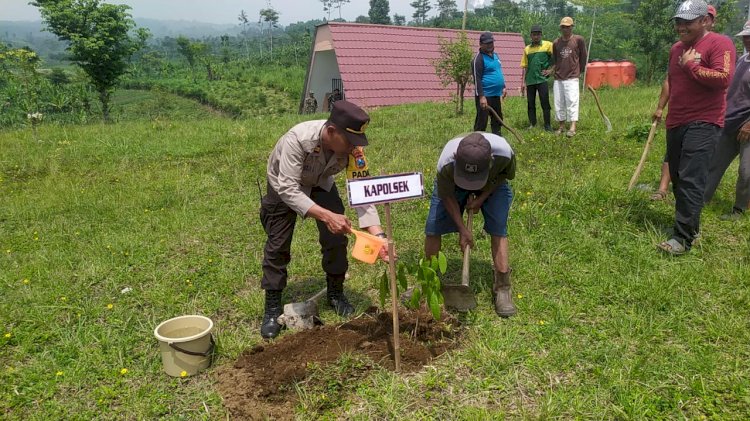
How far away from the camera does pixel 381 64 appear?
16.6 meters

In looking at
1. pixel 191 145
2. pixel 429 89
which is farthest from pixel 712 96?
pixel 429 89

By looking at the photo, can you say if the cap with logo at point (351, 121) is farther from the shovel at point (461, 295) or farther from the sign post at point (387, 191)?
the shovel at point (461, 295)

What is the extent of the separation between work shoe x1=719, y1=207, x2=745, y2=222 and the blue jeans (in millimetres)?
2525

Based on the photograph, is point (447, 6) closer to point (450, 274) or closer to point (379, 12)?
point (379, 12)

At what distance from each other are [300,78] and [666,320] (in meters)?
28.1

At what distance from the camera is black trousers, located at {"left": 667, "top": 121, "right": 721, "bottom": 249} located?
377 cm

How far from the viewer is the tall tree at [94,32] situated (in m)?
16.5

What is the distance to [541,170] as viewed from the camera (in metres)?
6.13

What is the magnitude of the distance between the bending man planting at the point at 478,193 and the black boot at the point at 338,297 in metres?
0.67

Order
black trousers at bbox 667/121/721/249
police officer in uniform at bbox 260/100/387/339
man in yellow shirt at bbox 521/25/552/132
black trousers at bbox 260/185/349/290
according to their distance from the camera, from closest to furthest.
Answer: police officer in uniform at bbox 260/100/387/339 → black trousers at bbox 260/185/349/290 → black trousers at bbox 667/121/721/249 → man in yellow shirt at bbox 521/25/552/132

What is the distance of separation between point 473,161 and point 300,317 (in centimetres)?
153

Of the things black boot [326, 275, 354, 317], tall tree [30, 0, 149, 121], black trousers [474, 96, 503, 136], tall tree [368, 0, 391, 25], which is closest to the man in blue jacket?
black trousers [474, 96, 503, 136]

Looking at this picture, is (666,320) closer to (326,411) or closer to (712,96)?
(712,96)

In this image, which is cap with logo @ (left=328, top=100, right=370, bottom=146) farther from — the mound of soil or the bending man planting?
the mound of soil
